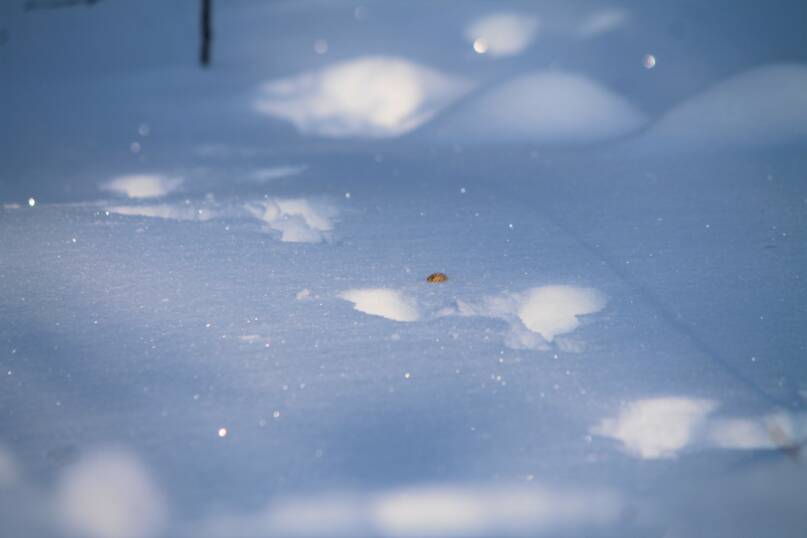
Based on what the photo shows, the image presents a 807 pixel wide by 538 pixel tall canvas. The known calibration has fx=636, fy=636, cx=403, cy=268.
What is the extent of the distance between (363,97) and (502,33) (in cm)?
90

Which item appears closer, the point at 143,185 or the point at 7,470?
the point at 7,470

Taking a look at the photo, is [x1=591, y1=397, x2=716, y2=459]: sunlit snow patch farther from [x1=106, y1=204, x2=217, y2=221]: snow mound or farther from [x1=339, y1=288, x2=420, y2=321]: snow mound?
[x1=106, y1=204, x2=217, y2=221]: snow mound

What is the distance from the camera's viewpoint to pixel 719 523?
993mm

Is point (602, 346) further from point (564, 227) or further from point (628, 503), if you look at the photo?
point (564, 227)

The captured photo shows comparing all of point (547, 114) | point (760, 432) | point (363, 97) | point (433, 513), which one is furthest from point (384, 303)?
point (363, 97)

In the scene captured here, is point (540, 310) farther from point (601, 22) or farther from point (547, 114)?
point (601, 22)

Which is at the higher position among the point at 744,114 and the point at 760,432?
the point at 744,114

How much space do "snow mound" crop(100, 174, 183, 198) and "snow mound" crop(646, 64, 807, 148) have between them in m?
2.11

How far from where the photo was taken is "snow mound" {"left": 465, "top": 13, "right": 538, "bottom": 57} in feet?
11.6

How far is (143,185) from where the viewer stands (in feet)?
8.59

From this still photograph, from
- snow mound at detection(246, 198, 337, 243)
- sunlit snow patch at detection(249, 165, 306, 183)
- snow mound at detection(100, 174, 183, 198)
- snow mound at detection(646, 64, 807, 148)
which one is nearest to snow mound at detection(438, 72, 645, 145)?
snow mound at detection(646, 64, 807, 148)

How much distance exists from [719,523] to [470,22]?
129 inches

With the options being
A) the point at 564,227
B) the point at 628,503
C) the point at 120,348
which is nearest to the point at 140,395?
the point at 120,348

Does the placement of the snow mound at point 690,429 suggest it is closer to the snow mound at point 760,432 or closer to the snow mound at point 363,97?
the snow mound at point 760,432
